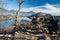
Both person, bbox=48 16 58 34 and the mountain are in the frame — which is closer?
person, bbox=48 16 58 34

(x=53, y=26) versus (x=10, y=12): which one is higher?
(x=10, y=12)

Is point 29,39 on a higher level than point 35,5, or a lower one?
lower

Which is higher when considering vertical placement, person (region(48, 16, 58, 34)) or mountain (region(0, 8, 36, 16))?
mountain (region(0, 8, 36, 16))

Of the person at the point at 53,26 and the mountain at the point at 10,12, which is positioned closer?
the person at the point at 53,26

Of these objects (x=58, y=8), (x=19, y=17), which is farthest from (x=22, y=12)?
(x=58, y=8)

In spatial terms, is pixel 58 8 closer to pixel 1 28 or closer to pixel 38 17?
pixel 38 17

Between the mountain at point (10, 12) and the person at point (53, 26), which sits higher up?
the mountain at point (10, 12)

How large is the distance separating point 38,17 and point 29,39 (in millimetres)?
726

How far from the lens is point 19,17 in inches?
564

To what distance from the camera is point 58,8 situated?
14.2 metres

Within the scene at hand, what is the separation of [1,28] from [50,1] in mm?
1707

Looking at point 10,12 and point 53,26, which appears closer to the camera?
point 53,26

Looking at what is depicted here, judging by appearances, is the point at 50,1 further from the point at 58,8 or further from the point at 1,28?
the point at 1,28

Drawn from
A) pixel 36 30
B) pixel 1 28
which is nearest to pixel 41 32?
pixel 36 30
